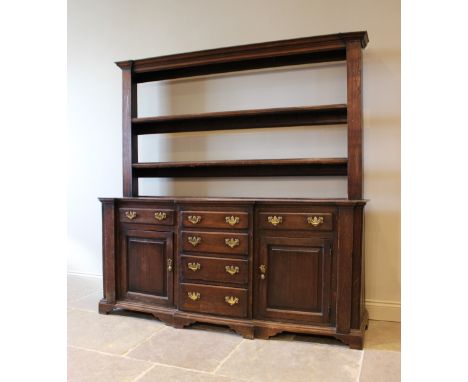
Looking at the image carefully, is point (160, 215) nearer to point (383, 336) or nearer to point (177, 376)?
point (177, 376)

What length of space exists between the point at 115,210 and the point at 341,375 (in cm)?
193

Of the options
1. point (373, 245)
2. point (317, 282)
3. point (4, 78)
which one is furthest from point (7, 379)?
point (373, 245)

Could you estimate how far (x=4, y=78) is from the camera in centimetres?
47

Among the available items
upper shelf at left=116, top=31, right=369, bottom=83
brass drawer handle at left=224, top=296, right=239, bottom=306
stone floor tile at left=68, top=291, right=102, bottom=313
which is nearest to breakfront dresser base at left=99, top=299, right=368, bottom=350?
brass drawer handle at left=224, top=296, right=239, bottom=306

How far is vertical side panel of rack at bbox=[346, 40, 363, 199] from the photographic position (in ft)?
8.45

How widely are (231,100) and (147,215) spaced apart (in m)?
1.20

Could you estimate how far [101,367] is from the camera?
2127 mm

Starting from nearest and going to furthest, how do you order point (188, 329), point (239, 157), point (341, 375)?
point (341, 375)
point (188, 329)
point (239, 157)

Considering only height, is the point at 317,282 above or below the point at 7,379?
below

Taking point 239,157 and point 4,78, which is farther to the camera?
point 239,157

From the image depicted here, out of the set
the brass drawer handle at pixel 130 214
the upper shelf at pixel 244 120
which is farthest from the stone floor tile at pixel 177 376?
the upper shelf at pixel 244 120

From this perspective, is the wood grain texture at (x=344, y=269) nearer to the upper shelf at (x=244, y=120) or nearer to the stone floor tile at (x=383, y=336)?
the stone floor tile at (x=383, y=336)
